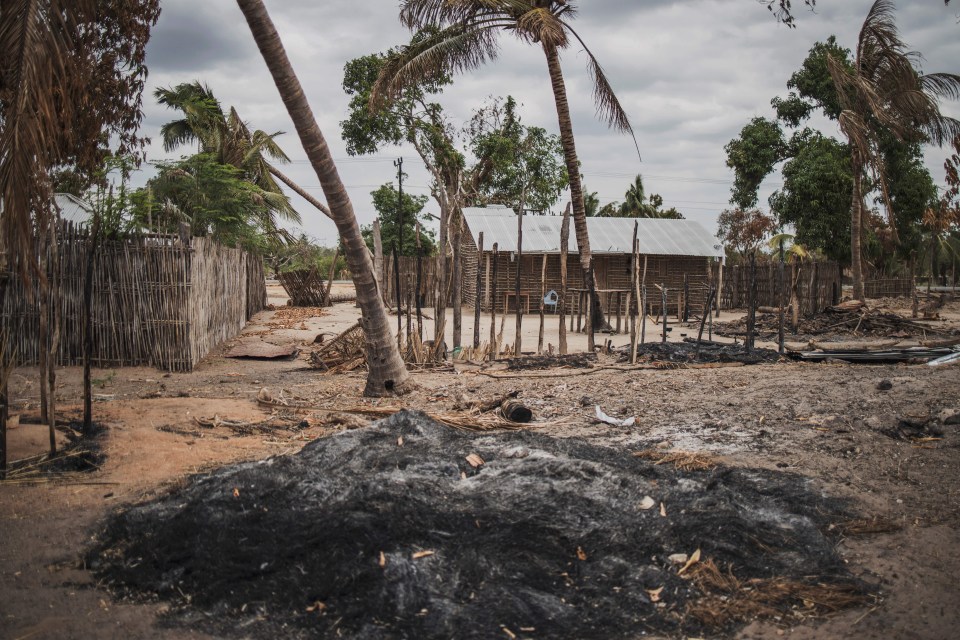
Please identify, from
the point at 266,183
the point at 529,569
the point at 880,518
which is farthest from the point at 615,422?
the point at 266,183

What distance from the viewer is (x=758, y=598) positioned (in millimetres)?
3414

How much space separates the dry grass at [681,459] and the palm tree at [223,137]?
16.2 metres

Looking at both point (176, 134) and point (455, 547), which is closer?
point (455, 547)

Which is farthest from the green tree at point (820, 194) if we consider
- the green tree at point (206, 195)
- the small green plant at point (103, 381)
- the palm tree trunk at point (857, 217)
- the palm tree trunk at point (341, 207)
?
the small green plant at point (103, 381)

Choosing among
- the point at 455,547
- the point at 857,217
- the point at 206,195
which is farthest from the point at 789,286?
the point at 455,547

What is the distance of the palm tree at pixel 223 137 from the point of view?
817 inches

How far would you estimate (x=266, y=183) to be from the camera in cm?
2322

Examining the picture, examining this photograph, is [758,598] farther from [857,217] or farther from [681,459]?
[857,217]

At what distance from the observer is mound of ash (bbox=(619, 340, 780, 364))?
1079 centimetres

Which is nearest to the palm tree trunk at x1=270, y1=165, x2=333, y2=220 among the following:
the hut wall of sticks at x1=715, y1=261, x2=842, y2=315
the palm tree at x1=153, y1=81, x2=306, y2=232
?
the palm tree at x1=153, y1=81, x2=306, y2=232

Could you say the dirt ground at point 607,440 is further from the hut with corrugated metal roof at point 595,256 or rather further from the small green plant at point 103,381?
the hut with corrugated metal roof at point 595,256

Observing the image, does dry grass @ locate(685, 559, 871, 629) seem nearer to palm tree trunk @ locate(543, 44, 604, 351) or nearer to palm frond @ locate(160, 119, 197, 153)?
palm tree trunk @ locate(543, 44, 604, 351)

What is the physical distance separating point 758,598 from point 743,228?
37.4 m

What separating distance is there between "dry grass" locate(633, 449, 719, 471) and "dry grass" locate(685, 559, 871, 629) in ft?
5.28
